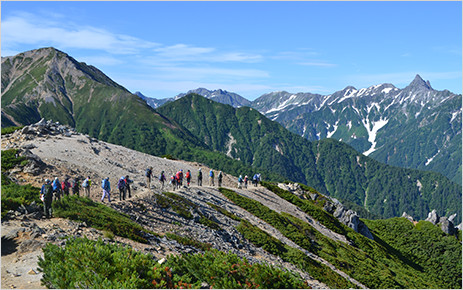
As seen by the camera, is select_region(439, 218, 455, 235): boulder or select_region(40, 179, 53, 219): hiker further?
select_region(439, 218, 455, 235): boulder

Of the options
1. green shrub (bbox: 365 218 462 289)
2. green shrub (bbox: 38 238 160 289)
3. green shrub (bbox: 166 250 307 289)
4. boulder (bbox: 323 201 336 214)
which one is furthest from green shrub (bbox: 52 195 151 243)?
boulder (bbox: 323 201 336 214)

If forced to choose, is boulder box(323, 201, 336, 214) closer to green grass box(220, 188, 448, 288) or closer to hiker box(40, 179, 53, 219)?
green grass box(220, 188, 448, 288)

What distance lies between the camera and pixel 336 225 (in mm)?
Result: 69938

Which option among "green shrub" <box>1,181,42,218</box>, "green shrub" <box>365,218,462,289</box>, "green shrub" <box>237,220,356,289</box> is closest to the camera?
"green shrub" <box>1,181,42,218</box>

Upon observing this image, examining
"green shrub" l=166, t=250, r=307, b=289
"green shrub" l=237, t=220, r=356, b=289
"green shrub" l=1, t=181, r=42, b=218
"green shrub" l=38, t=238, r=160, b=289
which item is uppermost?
"green shrub" l=1, t=181, r=42, b=218

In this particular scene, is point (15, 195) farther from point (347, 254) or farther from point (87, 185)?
point (347, 254)

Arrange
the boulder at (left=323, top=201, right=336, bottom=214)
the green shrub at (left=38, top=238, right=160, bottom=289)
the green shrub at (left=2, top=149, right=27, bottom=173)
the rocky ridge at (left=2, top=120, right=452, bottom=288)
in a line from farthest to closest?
the boulder at (left=323, top=201, right=336, bottom=214) → the green shrub at (left=2, top=149, right=27, bottom=173) → the rocky ridge at (left=2, top=120, right=452, bottom=288) → the green shrub at (left=38, top=238, right=160, bottom=289)

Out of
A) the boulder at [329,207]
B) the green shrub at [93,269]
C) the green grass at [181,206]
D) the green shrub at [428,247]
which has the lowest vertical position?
the green shrub at [428,247]

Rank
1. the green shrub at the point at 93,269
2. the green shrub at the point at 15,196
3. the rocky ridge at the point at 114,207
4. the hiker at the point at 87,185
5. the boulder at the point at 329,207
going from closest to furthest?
1. the green shrub at the point at 93,269
2. the rocky ridge at the point at 114,207
3. the green shrub at the point at 15,196
4. the hiker at the point at 87,185
5. the boulder at the point at 329,207

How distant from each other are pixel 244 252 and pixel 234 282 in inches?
790

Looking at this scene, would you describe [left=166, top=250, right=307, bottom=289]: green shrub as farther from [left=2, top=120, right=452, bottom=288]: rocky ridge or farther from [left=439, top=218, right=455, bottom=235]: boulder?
[left=439, top=218, right=455, bottom=235]: boulder

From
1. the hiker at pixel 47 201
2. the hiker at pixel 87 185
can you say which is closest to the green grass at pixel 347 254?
the hiker at pixel 87 185

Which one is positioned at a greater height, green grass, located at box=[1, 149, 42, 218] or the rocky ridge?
green grass, located at box=[1, 149, 42, 218]

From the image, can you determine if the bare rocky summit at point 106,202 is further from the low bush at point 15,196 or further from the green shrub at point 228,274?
the green shrub at point 228,274
